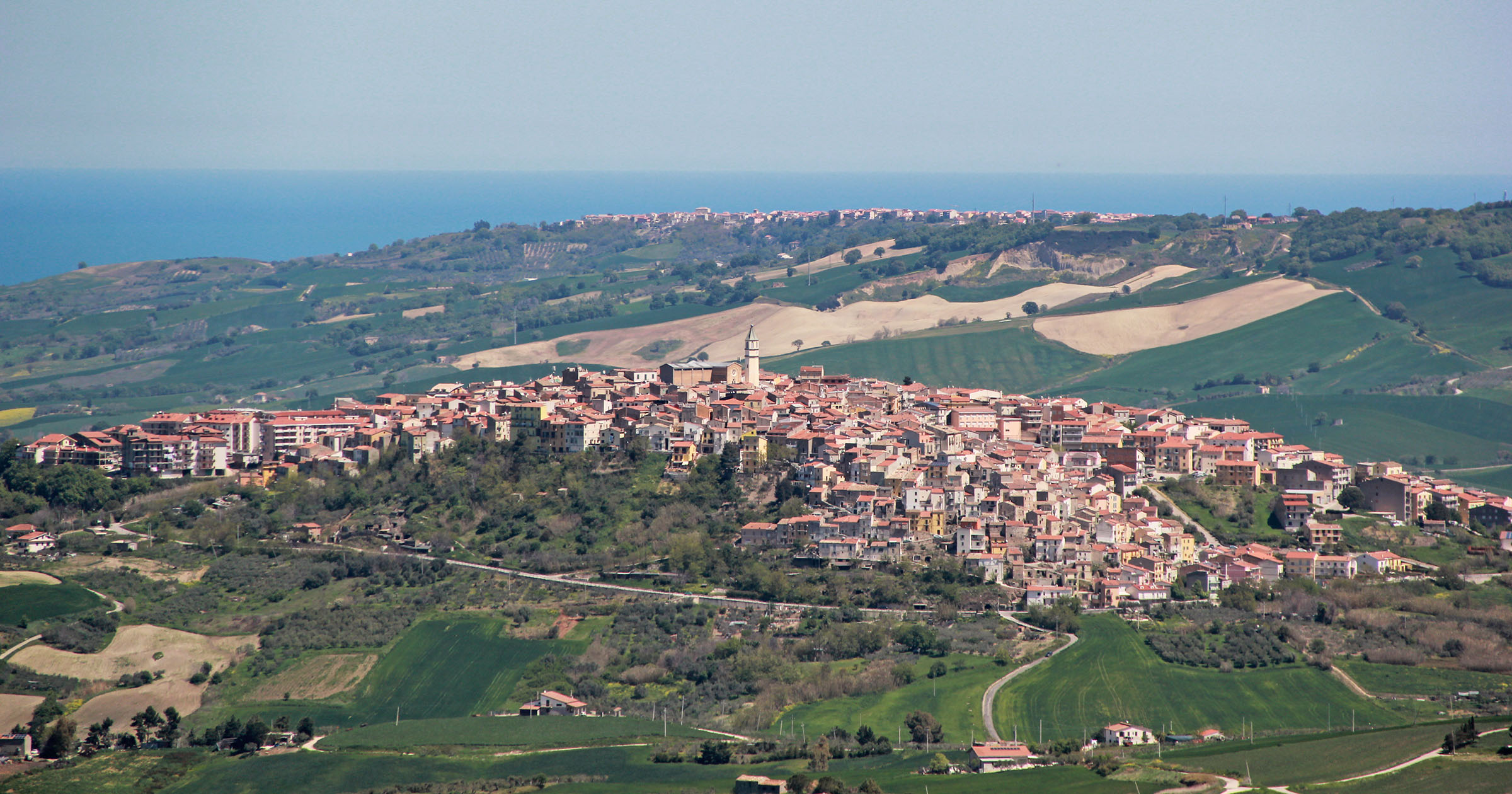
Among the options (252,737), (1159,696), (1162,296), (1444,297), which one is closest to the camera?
(252,737)

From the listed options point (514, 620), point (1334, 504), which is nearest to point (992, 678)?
point (514, 620)

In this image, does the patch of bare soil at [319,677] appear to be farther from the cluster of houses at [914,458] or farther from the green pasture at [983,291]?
the green pasture at [983,291]

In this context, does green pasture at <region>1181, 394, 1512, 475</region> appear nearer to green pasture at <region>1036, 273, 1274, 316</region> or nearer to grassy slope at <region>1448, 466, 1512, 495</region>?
grassy slope at <region>1448, 466, 1512, 495</region>

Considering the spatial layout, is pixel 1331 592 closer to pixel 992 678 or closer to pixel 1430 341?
pixel 992 678

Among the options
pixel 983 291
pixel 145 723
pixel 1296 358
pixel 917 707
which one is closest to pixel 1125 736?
pixel 917 707

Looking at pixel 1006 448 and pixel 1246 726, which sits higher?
pixel 1006 448

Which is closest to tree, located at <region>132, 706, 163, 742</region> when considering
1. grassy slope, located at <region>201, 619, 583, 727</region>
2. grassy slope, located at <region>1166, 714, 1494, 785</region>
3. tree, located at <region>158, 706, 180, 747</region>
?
tree, located at <region>158, 706, 180, 747</region>

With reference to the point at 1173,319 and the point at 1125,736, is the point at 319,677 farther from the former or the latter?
the point at 1173,319
